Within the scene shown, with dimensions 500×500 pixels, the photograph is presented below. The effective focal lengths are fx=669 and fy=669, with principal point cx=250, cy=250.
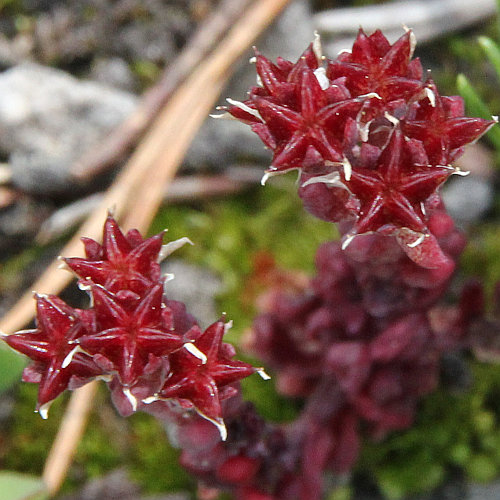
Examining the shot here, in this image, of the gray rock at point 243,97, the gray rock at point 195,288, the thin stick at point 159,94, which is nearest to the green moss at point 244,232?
the gray rock at point 195,288

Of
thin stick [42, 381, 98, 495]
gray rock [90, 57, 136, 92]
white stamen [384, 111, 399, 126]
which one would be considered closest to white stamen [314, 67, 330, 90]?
white stamen [384, 111, 399, 126]

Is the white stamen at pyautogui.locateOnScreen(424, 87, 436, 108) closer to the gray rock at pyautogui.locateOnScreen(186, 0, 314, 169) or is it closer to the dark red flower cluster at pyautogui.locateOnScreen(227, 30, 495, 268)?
the dark red flower cluster at pyautogui.locateOnScreen(227, 30, 495, 268)

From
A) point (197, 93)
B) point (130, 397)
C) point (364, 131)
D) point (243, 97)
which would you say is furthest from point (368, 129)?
point (243, 97)

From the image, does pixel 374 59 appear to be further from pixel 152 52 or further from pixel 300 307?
pixel 152 52

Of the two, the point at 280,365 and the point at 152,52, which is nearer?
the point at 280,365

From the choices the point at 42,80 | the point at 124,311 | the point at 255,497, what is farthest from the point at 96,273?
the point at 42,80

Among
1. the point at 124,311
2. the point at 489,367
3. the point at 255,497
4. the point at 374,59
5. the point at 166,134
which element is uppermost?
the point at 374,59

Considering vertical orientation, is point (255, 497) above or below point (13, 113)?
below

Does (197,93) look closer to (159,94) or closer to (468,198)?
(159,94)
